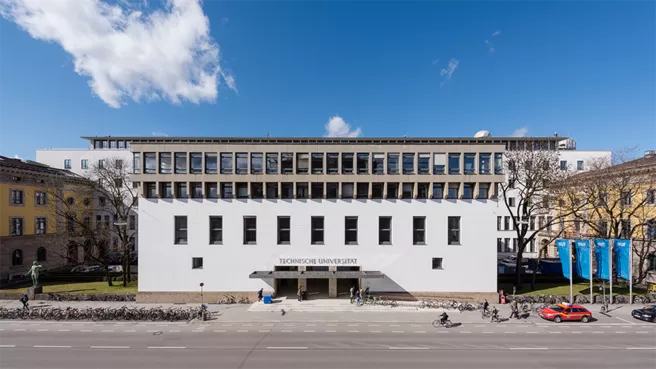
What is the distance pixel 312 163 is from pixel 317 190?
2.86 metres

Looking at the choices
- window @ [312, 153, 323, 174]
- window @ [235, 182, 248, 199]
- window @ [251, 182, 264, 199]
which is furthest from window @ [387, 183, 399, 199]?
window @ [235, 182, 248, 199]

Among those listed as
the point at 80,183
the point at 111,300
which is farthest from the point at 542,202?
the point at 80,183

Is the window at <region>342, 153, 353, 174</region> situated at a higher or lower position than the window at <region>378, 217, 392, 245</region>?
higher

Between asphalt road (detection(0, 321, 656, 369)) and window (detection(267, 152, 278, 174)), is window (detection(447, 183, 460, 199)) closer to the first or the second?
Result: asphalt road (detection(0, 321, 656, 369))

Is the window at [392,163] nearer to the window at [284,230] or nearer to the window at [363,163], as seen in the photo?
the window at [363,163]

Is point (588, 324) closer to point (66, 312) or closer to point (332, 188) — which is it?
point (332, 188)

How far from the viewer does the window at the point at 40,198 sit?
46469 mm

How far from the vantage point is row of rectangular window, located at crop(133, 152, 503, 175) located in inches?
1180

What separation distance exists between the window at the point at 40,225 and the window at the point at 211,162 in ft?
125

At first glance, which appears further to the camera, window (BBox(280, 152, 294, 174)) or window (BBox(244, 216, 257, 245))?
window (BBox(244, 216, 257, 245))

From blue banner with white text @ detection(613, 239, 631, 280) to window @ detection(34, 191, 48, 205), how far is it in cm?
7716

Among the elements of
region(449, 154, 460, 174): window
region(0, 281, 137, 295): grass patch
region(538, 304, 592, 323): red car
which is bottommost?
region(0, 281, 137, 295): grass patch

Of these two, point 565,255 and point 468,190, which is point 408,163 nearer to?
point 468,190

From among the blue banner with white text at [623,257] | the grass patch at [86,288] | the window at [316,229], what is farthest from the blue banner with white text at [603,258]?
the grass patch at [86,288]
